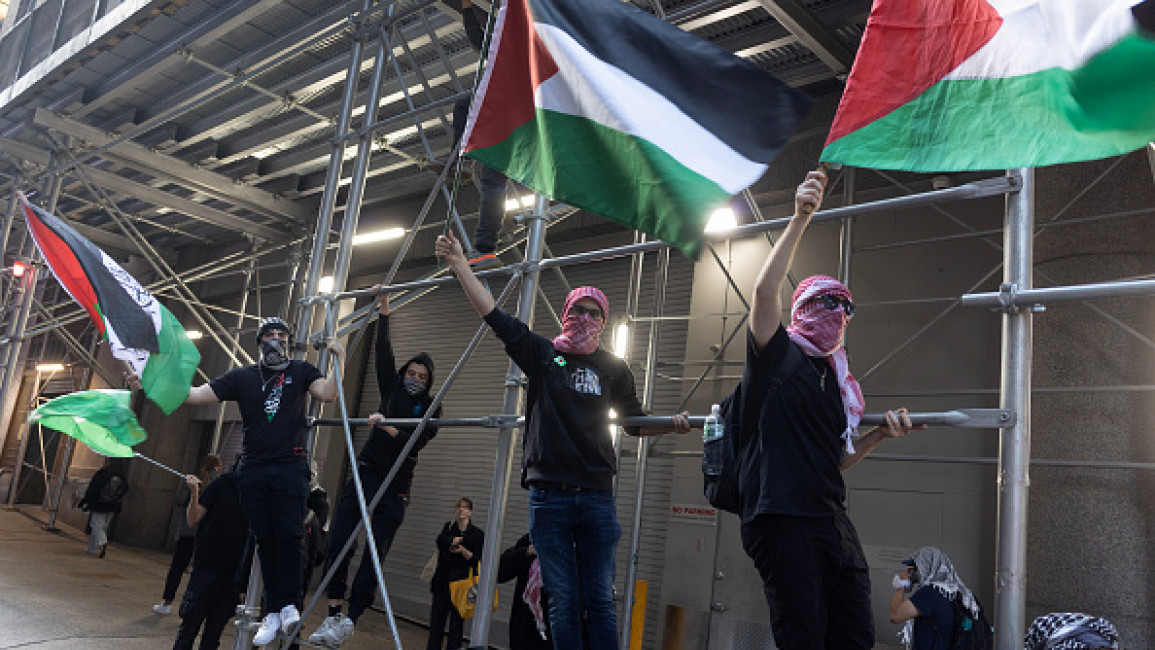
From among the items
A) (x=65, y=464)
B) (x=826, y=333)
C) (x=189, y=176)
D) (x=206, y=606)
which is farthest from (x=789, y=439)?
(x=65, y=464)

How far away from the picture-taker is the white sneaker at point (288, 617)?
18.4 feet

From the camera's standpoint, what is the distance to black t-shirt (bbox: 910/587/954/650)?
17.5 feet

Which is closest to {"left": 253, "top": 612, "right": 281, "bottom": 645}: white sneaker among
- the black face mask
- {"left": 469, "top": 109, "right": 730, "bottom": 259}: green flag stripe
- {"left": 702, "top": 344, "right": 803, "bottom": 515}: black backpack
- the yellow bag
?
the black face mask

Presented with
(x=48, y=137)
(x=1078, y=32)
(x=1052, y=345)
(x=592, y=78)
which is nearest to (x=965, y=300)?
(x=1078, y=32)

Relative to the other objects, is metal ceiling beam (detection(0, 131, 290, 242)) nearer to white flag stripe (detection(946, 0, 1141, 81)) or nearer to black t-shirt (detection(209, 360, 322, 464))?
black t-shirt (detection(209, 360, 322, 464))

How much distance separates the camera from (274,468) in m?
5.59

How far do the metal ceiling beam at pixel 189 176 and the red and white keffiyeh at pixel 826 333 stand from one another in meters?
11.2

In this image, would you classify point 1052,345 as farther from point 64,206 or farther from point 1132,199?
point 64,206

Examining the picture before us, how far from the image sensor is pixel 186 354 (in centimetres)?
640

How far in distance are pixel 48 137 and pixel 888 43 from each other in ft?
40.0

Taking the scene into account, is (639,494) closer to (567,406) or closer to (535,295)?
(535,295)

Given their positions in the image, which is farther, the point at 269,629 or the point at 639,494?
the point at 639,494

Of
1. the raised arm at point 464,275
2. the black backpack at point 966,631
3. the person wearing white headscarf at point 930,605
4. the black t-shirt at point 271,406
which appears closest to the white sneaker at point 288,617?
the black t-shirt at point 271,406

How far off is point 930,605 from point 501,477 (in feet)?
9.06
